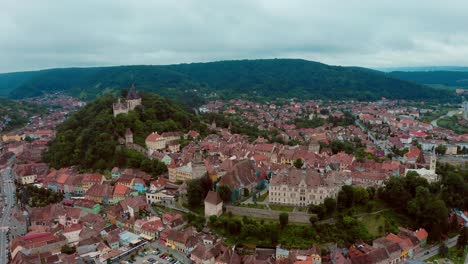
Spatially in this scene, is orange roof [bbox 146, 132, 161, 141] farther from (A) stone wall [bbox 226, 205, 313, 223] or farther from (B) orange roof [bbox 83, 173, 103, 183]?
(A) stone wall [bbox 226, 205, 313, 223]

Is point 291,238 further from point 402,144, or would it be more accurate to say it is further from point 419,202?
point 402,144

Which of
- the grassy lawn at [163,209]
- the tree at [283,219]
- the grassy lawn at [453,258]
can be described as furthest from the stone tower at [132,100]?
the grassy lawn at [453,258]

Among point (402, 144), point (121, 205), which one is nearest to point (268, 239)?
point (121, 205)

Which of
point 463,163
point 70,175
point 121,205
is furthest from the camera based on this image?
point 463,163

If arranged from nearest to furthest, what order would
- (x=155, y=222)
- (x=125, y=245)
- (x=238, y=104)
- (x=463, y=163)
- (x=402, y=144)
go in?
(x=125, y=245)
(x=155, y=222)
(x=463, y=163)
(x=402, y=144)
(x=238, y=104)

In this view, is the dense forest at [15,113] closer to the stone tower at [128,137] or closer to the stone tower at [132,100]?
the stone tower at [132,100]

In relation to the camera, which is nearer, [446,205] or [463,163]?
[446,205]
